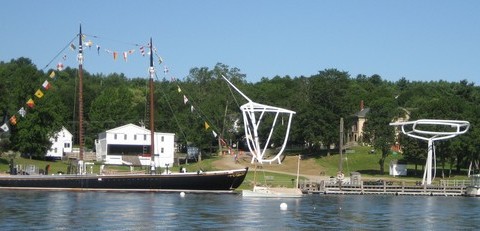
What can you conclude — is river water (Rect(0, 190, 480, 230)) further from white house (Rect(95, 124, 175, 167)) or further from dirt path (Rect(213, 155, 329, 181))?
white house (Rect(95, 124, 175, 167))

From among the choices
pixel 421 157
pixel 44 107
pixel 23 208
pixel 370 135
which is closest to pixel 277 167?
pixel 370 135

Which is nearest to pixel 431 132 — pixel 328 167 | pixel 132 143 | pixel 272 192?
pixel 272 192

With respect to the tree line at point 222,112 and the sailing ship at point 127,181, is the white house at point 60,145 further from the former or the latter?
the sailing ship at point 127,181

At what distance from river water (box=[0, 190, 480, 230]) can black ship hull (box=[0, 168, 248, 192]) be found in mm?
2910

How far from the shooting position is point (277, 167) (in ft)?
443

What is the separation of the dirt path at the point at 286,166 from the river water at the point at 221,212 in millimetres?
31210

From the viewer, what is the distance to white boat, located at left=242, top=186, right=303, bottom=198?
3553 inches

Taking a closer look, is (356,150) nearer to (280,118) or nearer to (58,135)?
(280,118)

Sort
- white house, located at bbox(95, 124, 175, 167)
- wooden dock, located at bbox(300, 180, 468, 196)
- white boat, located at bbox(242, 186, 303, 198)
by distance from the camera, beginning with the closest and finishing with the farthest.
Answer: white boat, located at bbox(242, 186, 303, 198) → wooden dock, located at bbox(300, 180, 468, 196) → white house, located at bbox(95, 124, 175, 167)

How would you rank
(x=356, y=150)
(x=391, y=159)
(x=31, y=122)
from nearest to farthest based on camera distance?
1. (x=31, y=122)
2. (x=391, y=159)
3. (x=356, y=150)

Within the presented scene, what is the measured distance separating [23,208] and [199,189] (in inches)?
1204

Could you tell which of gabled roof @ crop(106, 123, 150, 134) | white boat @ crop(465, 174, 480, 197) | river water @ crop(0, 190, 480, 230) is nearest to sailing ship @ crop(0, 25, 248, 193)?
river water @ crop(0, 190, 480, 230)

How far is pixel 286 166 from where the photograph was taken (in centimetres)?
13662

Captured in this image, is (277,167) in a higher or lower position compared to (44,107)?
lower
